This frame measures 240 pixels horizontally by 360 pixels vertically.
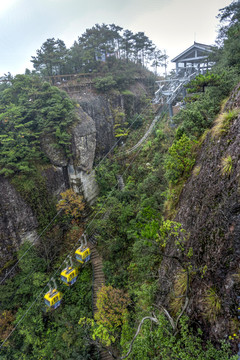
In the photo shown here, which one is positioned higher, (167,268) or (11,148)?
(11,148)

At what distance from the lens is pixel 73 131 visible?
64.1 ft

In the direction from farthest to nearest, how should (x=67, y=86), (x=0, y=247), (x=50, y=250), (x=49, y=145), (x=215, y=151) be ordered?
(x=67, y=86)
(x=49, y=145)
(x=50, y=250)
(x=0, y=247)
(x=215, y=151)

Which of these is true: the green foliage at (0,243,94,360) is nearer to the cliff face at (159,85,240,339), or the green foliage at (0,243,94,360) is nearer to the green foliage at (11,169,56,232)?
the green foliage at (11,169,56,232)

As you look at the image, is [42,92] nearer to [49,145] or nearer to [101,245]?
[49,145]

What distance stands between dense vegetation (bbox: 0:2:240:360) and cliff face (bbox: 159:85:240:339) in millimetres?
187

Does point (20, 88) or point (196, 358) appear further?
point (20, 88)

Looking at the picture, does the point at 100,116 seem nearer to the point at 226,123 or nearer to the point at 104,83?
the point at 104,83

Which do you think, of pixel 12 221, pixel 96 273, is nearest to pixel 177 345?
pixel 96 273

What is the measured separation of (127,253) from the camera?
1378 cm

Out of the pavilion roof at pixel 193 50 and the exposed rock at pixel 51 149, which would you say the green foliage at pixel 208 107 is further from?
the exposed rock at pixel 51 149

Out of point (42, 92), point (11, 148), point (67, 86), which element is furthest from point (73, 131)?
Answer: point (67, 86)

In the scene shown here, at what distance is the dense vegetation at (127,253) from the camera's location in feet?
16.6

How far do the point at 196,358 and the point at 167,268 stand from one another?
3.12 meters

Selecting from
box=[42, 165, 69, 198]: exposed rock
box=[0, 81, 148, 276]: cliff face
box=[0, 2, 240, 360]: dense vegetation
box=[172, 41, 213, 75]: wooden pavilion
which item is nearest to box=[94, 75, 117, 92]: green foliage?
box=[0, 2, 240, 360]: dense vegetation
